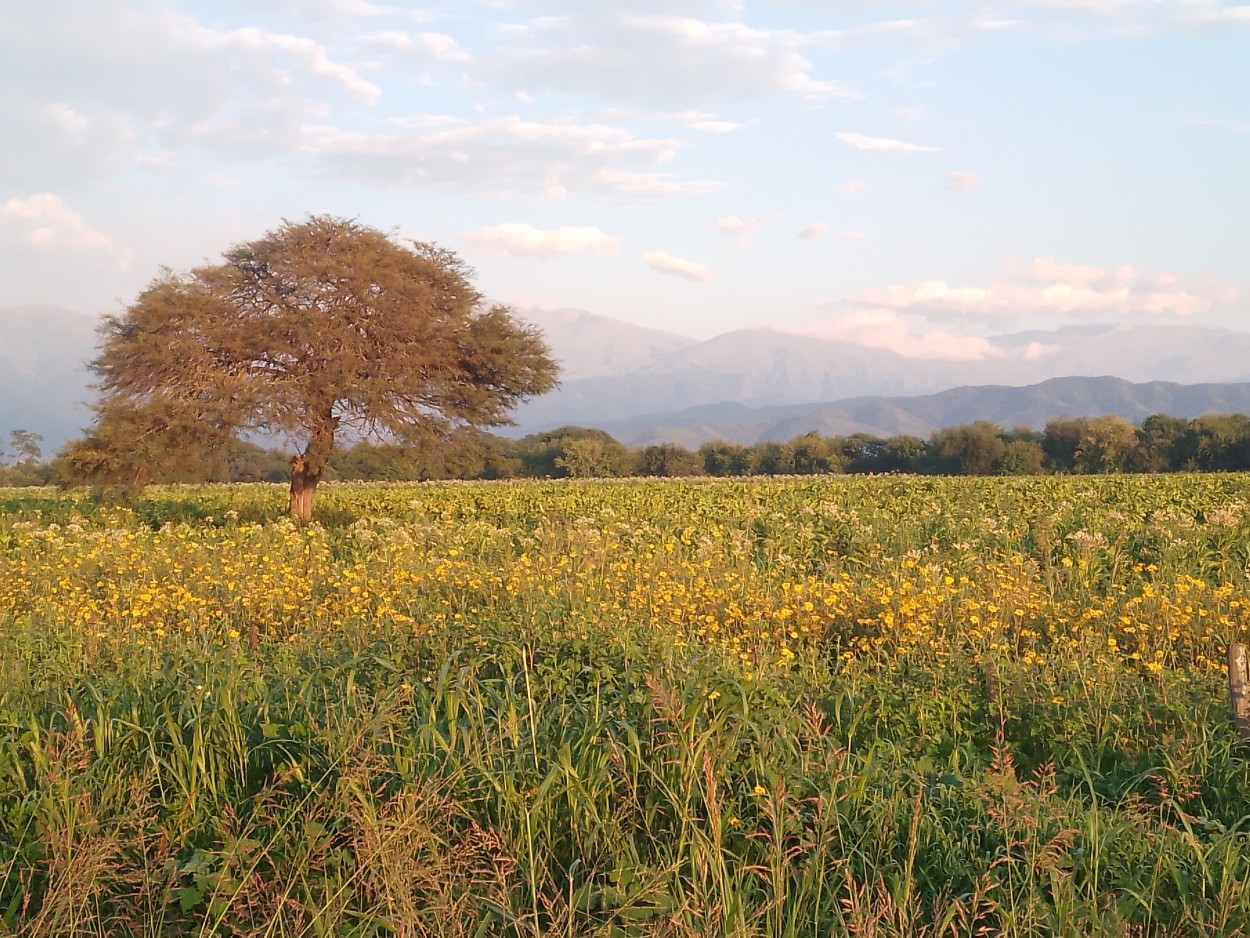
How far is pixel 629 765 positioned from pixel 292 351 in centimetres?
1966

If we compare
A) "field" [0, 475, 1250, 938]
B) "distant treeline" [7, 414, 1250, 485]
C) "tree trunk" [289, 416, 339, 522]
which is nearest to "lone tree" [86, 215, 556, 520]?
"tree trunk" [289, 416, 339, 522]

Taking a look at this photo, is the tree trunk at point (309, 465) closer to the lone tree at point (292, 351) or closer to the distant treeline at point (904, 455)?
the lone tree at point (292, 351)

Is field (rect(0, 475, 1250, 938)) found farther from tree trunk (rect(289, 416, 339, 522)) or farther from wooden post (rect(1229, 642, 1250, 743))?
tree trunk (rect(289, 416, 339, 522))

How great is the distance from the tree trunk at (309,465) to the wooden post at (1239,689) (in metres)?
18.8

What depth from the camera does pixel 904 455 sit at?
8719 centimetres

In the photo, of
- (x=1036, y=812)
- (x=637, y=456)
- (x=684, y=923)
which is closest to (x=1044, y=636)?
(x=1036, y=812)

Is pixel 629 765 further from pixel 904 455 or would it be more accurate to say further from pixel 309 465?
pixel 904 455

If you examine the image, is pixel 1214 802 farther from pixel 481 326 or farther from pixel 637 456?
pixel 637 456

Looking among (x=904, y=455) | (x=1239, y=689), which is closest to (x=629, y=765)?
(x=1239, y=689)

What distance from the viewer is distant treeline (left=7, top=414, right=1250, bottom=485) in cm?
7212

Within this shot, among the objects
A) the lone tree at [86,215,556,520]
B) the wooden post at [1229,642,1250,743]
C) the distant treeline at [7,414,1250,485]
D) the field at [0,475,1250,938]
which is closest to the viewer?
the field at [0,475,1250,938]

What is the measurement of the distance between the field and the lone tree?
12.7 metres

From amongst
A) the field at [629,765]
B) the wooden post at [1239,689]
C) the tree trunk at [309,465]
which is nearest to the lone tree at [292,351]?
the tree trunk at [309,465]

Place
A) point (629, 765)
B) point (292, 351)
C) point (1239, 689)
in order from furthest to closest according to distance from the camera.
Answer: point (292, 351) < point (1239, 689) < point (629, 765)
